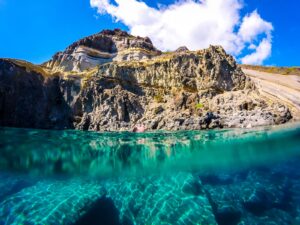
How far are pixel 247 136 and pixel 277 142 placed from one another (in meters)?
4.72

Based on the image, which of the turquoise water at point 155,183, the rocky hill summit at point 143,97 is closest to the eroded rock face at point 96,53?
the rocky hill summit at point 143,97

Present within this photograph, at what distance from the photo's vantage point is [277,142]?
94.5 ft

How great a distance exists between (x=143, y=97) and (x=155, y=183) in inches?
1744

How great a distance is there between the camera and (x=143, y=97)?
6003cm

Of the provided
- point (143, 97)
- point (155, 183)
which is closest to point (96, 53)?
point (143, 97)

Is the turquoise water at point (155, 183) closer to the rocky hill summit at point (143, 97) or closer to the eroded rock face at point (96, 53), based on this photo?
the rocky hill summit at point (143, 97)

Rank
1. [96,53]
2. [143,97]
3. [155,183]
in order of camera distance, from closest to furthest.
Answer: [155,183]
[143,97]
[96,53]

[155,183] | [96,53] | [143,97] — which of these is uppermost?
[96,53]

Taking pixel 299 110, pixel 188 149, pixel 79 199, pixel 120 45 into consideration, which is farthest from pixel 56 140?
pixel 120 45

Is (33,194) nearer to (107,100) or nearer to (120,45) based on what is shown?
(107,100)

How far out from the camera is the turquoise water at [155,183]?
12234 mm

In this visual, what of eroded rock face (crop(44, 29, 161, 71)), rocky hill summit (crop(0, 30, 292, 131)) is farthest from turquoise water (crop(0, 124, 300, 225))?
eroded rock face (crop(44, 29, 161, 71))

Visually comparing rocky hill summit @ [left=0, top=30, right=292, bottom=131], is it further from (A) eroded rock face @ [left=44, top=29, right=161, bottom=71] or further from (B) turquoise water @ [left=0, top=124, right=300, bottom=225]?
(A) eroded rock face @ [left=44, top=29, right=161, bottom=71]

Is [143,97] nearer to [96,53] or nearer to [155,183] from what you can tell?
[155,183]
